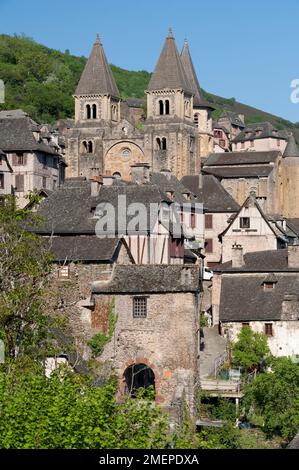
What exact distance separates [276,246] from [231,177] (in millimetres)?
22676

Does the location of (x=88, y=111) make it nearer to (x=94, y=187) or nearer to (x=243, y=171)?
(x=243, y=171)

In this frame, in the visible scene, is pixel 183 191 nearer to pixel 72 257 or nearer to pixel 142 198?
pixel 142 198

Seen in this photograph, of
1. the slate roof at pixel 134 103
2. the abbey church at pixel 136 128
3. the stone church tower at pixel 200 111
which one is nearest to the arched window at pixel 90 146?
the abbey church at pixel 136 128

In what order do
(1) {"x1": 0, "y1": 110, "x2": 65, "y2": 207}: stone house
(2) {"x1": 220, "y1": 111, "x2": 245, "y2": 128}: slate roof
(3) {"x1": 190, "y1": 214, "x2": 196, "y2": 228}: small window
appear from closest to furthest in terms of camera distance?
(1) {"x1": 0, "y1": 110, "x2": 65, "y2": 207}: stone house < (3) {"x1": 190, "y1": 214, "x2": 196, "y2": 228}: small window < (2) {"x1": 220, "y1": 111, "x2": 245, "y2": 128}: slate roof

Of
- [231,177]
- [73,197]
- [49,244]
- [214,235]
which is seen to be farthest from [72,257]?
[231,177]

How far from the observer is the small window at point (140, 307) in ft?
166

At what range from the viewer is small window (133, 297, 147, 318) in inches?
1992

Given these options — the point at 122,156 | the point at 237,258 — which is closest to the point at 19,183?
the point at 237,258

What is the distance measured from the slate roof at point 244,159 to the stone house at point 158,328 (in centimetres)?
4845

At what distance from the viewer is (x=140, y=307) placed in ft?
166

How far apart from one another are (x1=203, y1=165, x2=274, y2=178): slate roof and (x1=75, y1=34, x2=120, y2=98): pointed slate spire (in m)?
13.2

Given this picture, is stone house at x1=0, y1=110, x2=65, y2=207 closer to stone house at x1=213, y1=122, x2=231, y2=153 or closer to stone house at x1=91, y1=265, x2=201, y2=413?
stone house at x1=91, y1=265, x2=201, y2=413

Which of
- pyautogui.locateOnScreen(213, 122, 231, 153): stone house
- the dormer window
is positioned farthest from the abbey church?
the dormer window

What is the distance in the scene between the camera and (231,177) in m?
96.9
